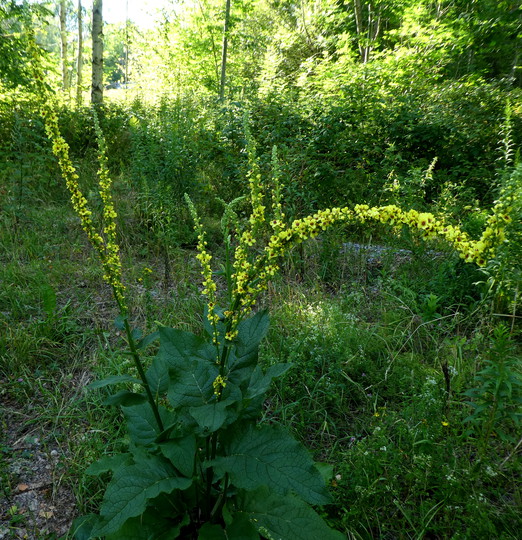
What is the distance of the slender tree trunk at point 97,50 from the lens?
29.6ft

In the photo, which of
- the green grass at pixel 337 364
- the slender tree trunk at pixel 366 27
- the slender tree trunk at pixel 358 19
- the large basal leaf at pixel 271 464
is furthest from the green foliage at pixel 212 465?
the slender tree trunk at pixel 358 19

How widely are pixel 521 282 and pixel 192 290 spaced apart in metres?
3.06

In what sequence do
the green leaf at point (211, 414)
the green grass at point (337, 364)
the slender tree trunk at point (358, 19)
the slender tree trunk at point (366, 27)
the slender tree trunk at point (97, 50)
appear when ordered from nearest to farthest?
the green leaf at point (211, 414), the green grass at point (337, 364), the slender tree trunk at point (97, 50), the slender tree trunk at point (366, 27), the slender tree trunk at point (358, 19)

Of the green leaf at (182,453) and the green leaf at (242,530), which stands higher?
the green leaf at (182,453)

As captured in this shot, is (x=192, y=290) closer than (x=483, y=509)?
No

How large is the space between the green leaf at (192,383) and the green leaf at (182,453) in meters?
0.15

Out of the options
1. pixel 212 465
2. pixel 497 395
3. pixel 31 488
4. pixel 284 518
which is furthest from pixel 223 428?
pixel 31 488

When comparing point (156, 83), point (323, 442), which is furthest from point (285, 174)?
point (156, 83)

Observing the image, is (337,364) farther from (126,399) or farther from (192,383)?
(126,399)

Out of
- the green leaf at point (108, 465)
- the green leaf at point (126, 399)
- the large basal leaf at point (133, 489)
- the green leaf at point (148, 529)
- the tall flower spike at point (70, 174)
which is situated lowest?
the green leaf at point (148, 529)

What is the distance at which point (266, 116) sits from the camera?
20.5ft

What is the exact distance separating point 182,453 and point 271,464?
37cm

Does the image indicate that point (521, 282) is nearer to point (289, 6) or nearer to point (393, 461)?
point (393, 461)

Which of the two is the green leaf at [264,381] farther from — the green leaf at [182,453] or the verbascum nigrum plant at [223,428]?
the green leaf at [182,453]
